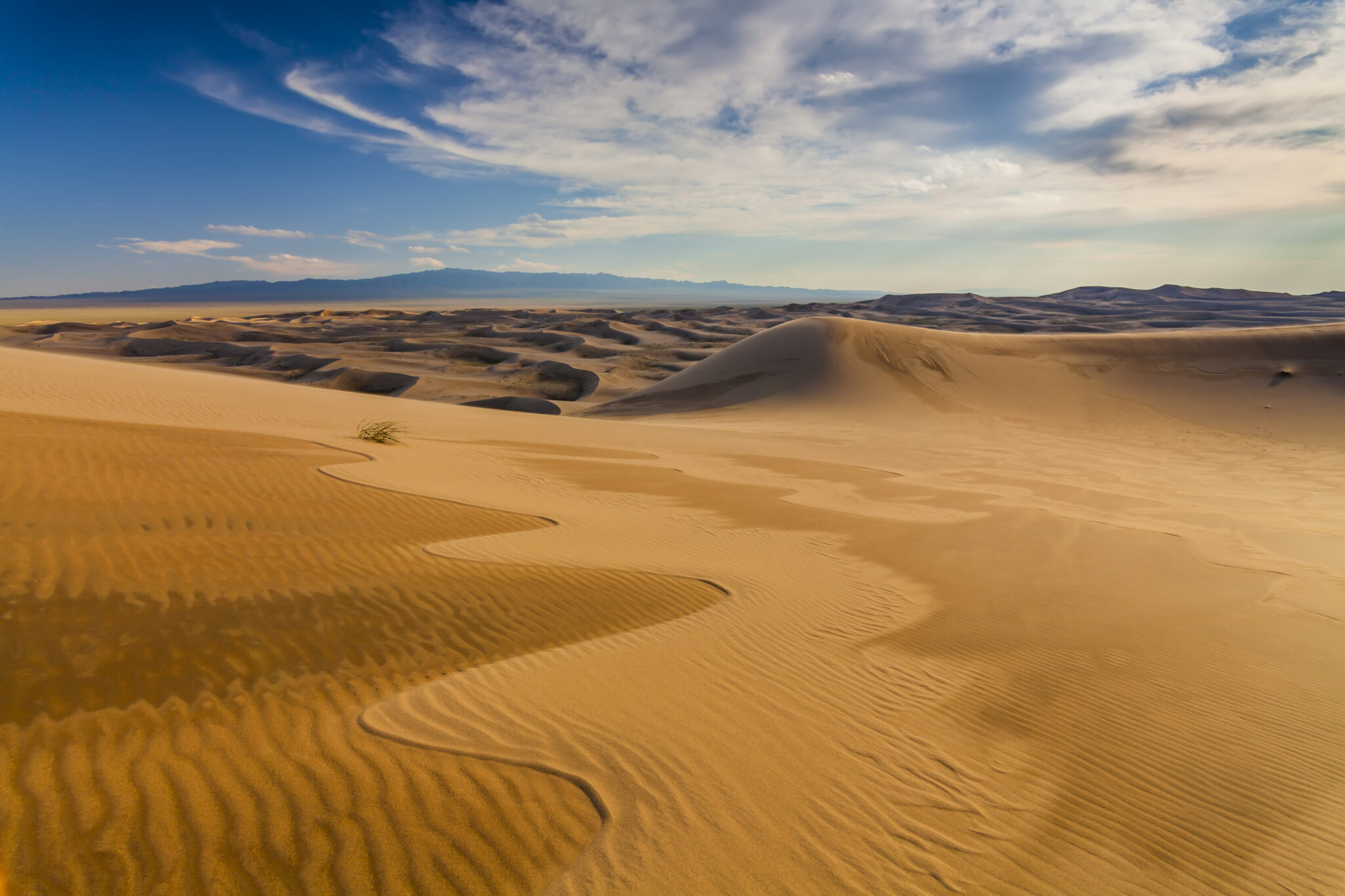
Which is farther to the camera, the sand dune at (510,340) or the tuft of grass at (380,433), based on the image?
the sand dune at (510,340)

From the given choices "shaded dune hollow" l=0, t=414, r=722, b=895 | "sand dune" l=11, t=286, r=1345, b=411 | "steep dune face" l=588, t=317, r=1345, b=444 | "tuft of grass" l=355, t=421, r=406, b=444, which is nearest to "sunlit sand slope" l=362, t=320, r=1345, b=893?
"shaded dune hollow" l=0, t=414, r=722, b=895

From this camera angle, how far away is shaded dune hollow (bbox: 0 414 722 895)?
2.37 meters

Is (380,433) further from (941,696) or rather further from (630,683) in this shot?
(941,696)

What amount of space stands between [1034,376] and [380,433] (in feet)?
74.6

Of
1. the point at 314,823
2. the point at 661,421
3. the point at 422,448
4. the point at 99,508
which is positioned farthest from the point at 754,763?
the point at 661,421

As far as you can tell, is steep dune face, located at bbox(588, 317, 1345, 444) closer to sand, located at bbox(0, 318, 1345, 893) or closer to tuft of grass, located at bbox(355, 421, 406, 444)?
tuft of grass, located at bbox(355, 421, 406, 444)

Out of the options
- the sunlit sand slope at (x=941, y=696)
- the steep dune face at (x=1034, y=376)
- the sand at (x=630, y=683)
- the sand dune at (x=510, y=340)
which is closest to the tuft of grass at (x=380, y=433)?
the sand at (x=630, y=683)

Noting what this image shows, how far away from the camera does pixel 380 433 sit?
11141 millimetres

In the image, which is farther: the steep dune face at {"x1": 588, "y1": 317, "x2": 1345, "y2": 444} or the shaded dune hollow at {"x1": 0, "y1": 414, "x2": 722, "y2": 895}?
the steep dune face at {"x1": 588, "y1": 317, "x2": 1345, "y2": 444}

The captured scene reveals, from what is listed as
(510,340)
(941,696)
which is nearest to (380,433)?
(941,696)

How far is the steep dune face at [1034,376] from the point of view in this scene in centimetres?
2158

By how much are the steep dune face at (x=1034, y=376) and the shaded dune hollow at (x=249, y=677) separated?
18839 millimetres

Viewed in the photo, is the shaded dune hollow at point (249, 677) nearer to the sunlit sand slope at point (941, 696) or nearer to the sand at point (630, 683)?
the sand at point (630, 683)

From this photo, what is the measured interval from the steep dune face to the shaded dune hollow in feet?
61.8
